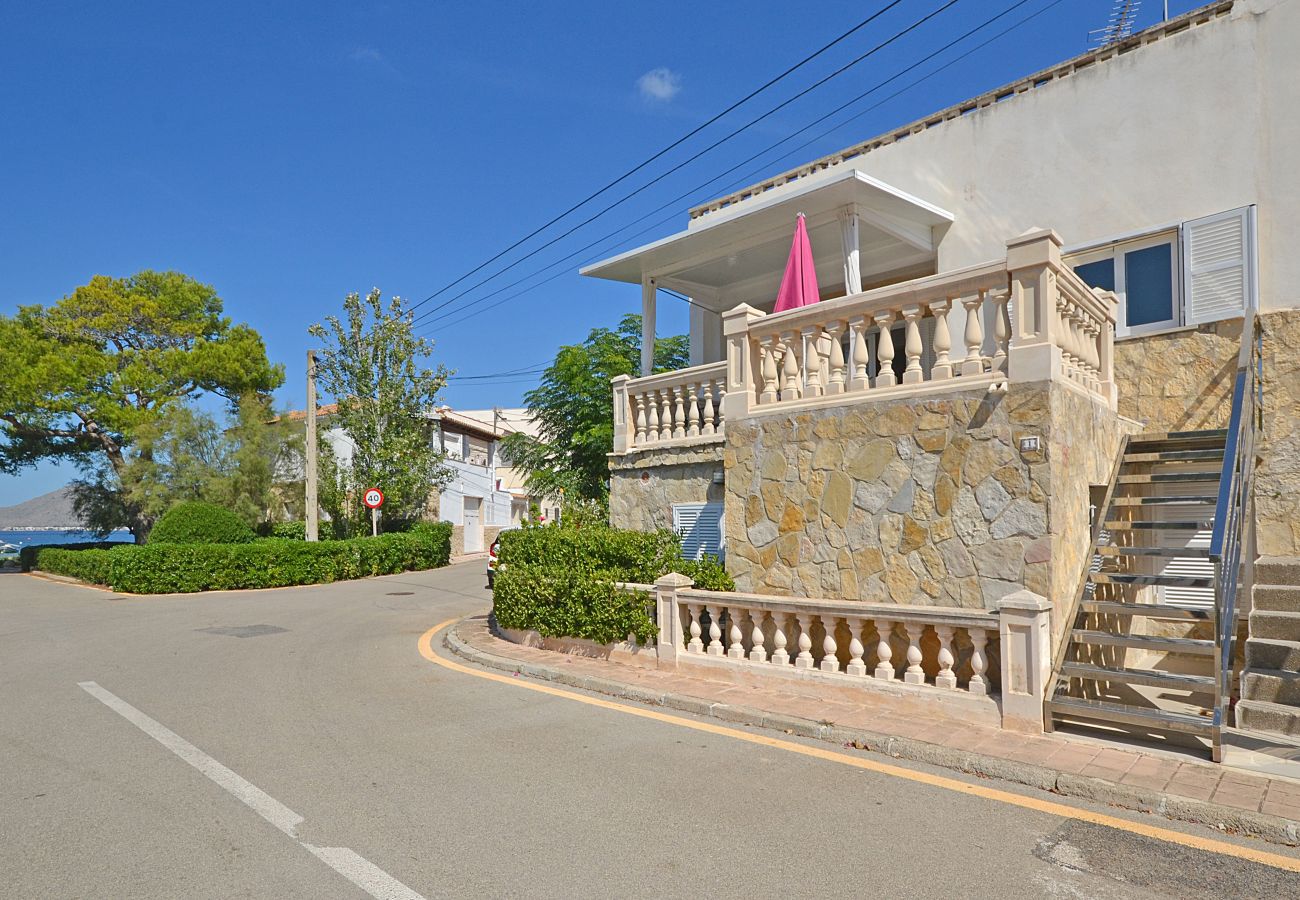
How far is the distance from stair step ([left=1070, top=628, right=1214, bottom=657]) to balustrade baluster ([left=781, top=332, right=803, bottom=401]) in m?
3.58

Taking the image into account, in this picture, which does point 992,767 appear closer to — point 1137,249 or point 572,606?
point 572,606

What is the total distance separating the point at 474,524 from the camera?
37219 mm

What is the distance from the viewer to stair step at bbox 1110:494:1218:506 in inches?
275

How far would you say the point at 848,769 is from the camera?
5387mm

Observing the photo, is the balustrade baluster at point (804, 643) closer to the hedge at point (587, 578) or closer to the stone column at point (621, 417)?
the hedge at point (587, 578)

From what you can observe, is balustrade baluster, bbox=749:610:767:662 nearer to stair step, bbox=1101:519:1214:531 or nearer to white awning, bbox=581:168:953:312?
stair step, bbox=1101:519:1214:531

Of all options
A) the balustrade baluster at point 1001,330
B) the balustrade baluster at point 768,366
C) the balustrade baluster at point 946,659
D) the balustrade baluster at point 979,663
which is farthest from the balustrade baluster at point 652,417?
the balustrade baluster at point 979,663

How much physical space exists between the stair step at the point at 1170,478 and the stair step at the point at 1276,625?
4.03ft

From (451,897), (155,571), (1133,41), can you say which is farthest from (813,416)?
(155,571)

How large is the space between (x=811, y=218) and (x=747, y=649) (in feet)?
22.0

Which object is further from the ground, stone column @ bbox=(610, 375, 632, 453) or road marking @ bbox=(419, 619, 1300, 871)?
stone column @ bbox=(610, 375, 632, 453)

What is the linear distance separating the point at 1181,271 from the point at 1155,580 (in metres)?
5.32

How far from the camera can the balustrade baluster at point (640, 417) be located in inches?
470

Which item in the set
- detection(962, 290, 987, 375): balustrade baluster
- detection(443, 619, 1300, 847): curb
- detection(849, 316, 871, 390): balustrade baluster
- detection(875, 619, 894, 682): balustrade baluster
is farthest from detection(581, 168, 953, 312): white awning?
detection(443, 619, 1300, 847): curb
